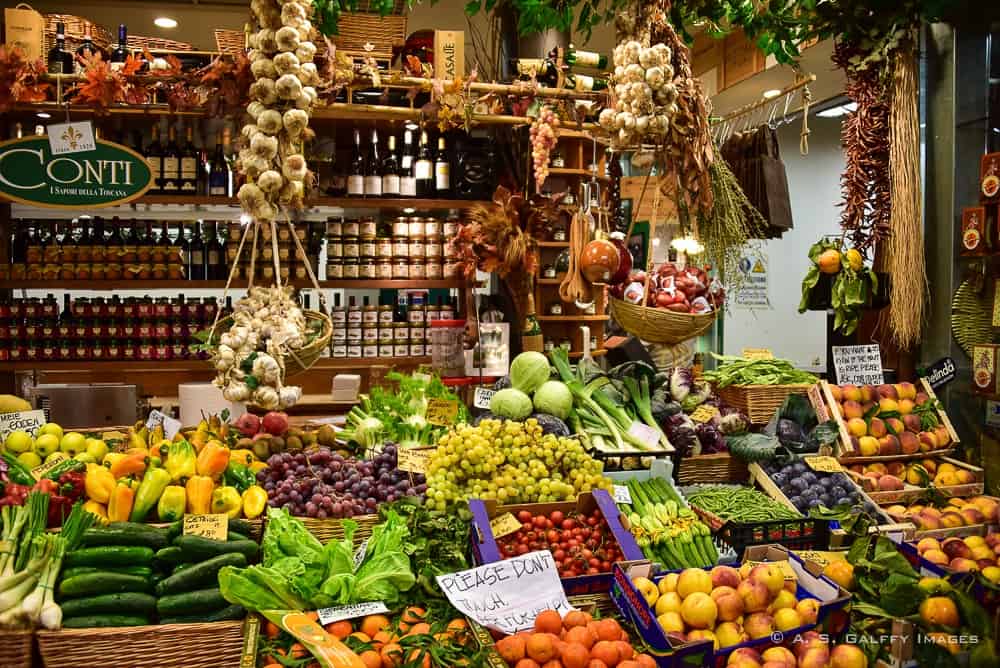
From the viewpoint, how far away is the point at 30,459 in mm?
3146

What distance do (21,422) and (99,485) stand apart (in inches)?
40.4

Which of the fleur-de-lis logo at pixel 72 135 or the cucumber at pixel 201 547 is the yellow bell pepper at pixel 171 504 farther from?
the fleur-de-lis logo at pixel 72 135

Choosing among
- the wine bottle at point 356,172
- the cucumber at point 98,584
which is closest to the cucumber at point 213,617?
the cucumber at point 98,584

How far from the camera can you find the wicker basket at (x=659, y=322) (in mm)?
3262

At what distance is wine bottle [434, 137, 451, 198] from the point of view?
19.4 feet

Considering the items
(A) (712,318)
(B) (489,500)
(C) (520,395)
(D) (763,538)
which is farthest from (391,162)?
(D) (763,538)

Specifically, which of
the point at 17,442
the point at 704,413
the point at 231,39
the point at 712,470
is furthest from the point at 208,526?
the point at 231,39

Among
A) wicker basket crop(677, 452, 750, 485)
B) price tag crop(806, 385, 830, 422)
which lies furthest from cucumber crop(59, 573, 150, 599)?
price tag crop(806, 385, 830, 422)

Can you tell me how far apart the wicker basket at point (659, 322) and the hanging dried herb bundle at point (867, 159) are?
5.14 ft

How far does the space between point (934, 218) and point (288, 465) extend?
367cm

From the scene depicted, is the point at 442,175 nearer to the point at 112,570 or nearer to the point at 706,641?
the point at 112,570

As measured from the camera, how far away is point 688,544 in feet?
9.07

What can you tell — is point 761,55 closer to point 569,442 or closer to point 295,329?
point 569,442

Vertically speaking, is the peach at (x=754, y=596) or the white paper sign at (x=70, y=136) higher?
the white paper sign at (x=70, y=136)
